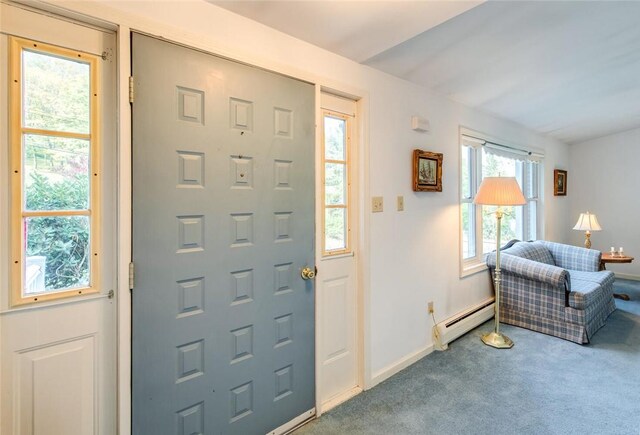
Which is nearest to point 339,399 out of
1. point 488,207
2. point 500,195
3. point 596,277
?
point 500,195

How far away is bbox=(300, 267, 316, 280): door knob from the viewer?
187cm

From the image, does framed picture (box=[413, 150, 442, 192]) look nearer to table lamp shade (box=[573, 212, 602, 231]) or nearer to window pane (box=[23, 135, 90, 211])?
window pane (box=[23, 135, 90, 211])

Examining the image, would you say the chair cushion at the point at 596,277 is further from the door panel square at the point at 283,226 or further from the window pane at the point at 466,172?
the door panel square at the point at 283,226

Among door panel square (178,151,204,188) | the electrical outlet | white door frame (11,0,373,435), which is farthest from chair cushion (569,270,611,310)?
white door frame (11,0,373,435)

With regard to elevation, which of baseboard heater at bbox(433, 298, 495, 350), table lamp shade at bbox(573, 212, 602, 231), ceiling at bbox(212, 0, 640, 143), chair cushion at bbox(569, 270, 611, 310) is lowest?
baseboard heater at bbox(433, 298, 495, 350)

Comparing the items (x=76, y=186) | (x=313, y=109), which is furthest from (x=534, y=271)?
(x=76, y=186)

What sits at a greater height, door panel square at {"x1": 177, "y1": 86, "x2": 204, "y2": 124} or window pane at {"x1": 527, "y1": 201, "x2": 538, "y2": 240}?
door panel square at {"x1": 177, "y1": 86, "x2": 204, "y2": 124}

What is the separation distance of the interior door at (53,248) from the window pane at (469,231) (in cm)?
321

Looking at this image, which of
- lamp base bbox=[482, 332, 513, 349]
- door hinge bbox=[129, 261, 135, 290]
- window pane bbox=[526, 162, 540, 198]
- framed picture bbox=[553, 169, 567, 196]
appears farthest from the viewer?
framed picture bbox=[553, 169, 567, 196]

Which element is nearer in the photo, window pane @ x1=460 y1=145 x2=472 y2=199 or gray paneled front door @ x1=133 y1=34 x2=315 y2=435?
gray paneled front door @ x1=133 y1=34 x2=315 y2=435

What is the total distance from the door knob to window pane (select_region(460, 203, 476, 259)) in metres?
2.18

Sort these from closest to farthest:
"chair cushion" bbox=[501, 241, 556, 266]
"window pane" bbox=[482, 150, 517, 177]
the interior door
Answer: the interior door → "chair cushion" bbox=[501, 241, 556, 266] → "window pane" bbox=[482, 150, 517, 177]

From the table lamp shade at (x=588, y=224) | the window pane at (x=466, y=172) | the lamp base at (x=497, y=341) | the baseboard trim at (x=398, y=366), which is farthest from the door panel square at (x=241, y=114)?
the table lamp shade at (x=588, y=224)

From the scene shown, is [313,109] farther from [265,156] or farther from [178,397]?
[178,397]
